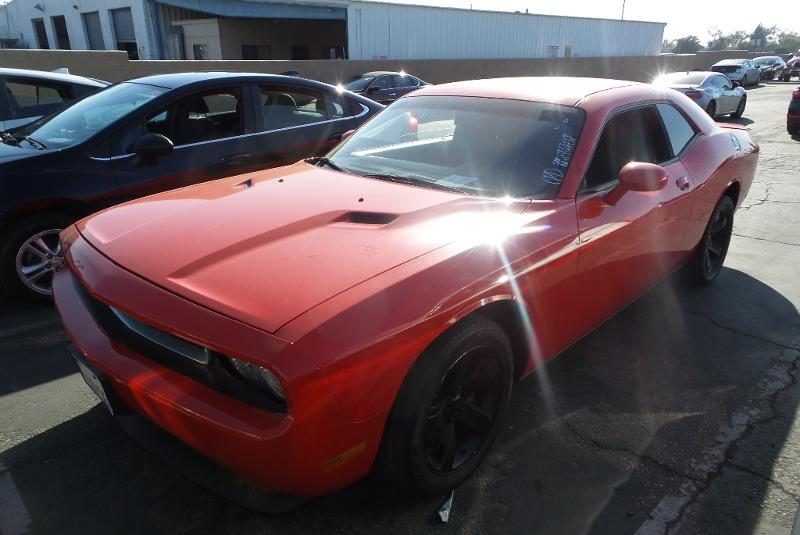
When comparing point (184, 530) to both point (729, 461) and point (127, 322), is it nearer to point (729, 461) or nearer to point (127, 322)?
point (127, 322)

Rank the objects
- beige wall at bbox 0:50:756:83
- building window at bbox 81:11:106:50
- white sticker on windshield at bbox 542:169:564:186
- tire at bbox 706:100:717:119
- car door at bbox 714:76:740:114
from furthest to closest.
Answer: building window at bbox 81:11:106:50 → car door at bbox 714:76:740:114 → tire at bbox 706:100:717:119 → beige wall at bbox 0:50:756:83 → white sticker on windshield at bbox 542:169:564:186

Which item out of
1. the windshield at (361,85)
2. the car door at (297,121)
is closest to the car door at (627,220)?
the car door at (297,121)

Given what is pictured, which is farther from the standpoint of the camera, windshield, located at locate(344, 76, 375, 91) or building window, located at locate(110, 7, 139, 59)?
building window, located at locate(110, 7, 139, 59)

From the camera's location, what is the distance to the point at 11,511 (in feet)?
7.20

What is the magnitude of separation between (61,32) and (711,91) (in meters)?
41.4

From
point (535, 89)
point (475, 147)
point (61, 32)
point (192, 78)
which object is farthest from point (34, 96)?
point (61, 32)

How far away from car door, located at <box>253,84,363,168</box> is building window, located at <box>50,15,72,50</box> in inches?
1636

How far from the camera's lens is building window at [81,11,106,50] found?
3478 cm

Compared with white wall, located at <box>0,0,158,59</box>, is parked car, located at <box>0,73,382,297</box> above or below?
below

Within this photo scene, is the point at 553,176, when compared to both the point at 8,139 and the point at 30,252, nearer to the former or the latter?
the point at 30,252

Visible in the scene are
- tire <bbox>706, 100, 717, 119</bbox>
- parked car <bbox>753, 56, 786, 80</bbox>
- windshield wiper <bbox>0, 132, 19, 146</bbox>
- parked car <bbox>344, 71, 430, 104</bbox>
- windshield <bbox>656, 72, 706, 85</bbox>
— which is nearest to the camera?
windshield wiper <bbox>0, 132, 19, 146</bbox>

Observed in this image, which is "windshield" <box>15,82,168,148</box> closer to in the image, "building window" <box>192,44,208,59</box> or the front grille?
the front grille

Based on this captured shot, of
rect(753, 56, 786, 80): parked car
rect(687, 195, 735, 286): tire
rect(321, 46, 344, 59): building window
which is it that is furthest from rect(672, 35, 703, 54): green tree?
rect(687, 195, 735, 286): tire

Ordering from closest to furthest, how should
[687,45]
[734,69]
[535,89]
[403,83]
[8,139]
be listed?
[535,89] < [8,139] < [403,83] < [734,69] < [687,45]
